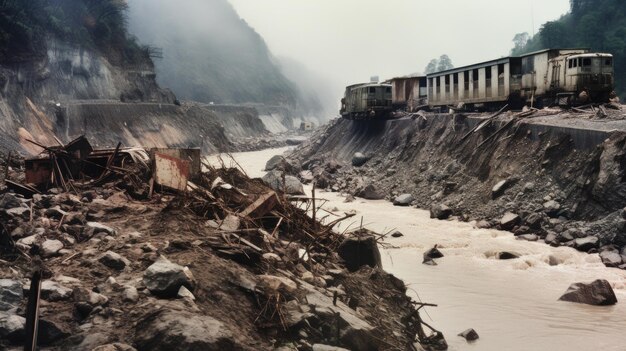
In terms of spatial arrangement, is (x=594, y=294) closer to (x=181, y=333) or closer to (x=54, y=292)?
(x=181, y=333)

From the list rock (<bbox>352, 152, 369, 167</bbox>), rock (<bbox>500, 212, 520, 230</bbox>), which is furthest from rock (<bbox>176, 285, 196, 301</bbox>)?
rock (<bbox>352, 152, 369, 167</bbox>)

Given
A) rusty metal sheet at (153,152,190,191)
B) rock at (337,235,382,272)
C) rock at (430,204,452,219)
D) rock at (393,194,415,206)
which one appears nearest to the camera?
rock at (337,235,382,272)

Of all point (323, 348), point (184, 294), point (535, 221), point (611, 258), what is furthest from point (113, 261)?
point (535, 221)

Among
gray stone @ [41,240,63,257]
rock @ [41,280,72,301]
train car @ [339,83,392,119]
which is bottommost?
rock @ [41,280,72,301]

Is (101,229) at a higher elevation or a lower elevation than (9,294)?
higher

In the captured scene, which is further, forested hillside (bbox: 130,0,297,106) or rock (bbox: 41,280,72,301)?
forested hillside (bbox: 130,0,297,106)

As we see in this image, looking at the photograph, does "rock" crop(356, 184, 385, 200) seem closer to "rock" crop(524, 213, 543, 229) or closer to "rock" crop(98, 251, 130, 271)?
"rock" crop(524, 213, 543, 229)
